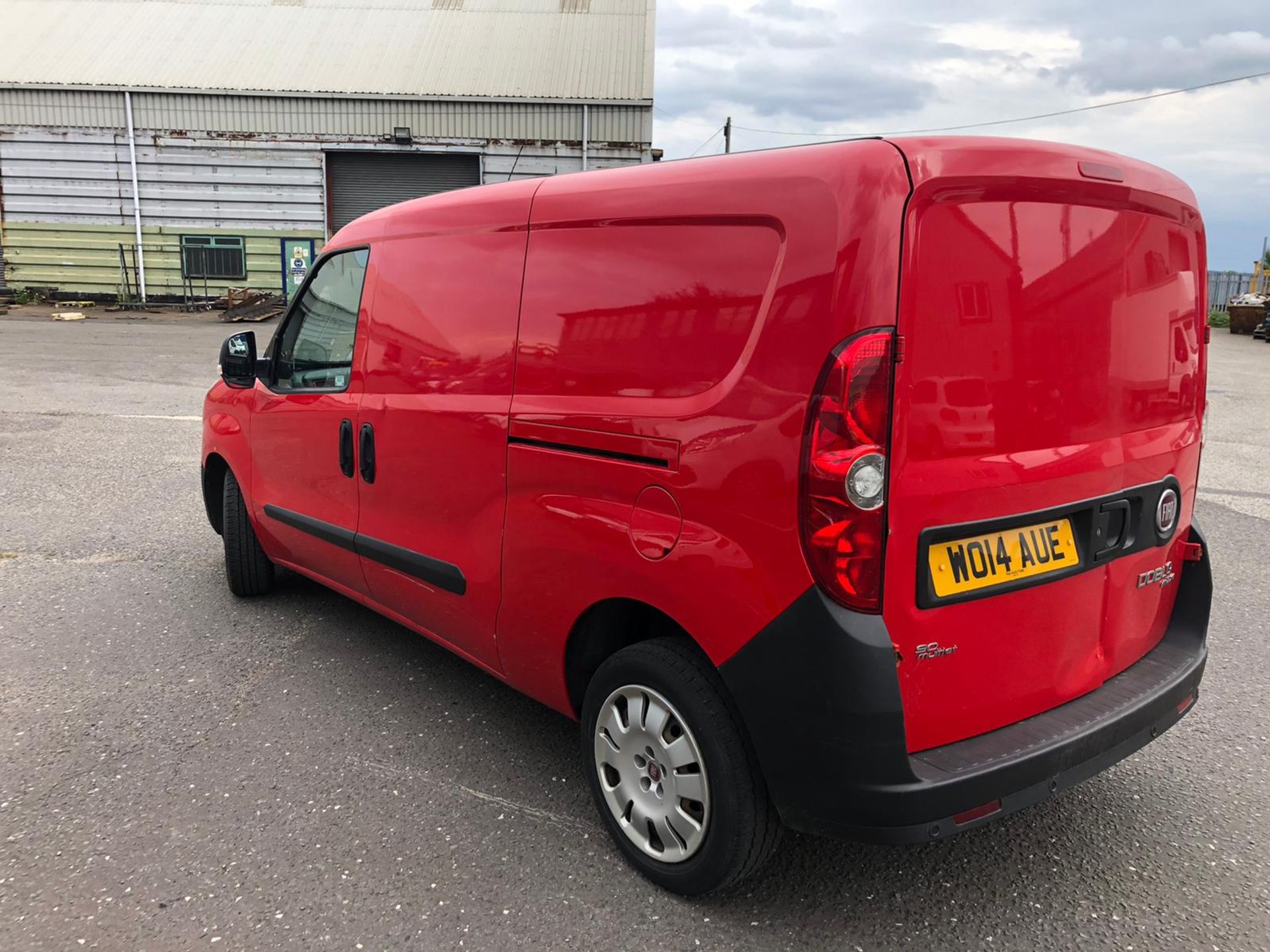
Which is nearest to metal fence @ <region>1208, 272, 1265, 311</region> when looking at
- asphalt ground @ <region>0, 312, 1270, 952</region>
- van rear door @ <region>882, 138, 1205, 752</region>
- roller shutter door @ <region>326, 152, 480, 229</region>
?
roller shutter door @ <region>326, 152, 480, 229</region>

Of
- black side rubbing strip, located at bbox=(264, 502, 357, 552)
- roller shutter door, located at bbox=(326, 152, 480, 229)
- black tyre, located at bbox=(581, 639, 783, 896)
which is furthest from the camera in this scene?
roller shutter door, located at bbox=(326, 152, 480, 229)

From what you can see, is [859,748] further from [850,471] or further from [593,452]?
[593,452]

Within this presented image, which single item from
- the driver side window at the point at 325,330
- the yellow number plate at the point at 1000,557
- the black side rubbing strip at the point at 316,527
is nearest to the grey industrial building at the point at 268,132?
the driver side window at the point at 325,330

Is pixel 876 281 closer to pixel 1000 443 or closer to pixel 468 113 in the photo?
pixel 1000 443

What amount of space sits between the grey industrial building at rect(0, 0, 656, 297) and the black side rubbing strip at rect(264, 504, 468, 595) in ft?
59.2

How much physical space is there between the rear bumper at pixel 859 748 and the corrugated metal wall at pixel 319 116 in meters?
20.2

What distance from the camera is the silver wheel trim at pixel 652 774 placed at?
2336mm

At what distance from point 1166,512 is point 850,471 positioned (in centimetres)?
122

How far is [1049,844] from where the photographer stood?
→ 8.80ft

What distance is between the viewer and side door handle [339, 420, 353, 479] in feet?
11.6

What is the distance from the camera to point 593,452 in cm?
248

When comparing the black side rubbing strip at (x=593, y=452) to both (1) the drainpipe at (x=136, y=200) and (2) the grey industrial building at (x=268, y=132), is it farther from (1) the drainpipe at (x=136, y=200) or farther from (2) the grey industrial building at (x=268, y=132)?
(1) the drainpipe at (x=136, y=200)

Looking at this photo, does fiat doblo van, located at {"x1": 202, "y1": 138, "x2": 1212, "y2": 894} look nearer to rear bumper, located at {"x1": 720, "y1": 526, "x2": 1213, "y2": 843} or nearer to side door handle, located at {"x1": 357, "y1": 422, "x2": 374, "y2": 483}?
rear bumper, located at {"x1": 720, "y1": 526, "x2": 1213, "y2": 843}

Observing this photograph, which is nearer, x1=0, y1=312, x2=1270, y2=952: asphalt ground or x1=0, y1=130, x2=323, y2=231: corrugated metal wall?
x1=0, y1=312, x2=1270, y2=952: asphalt ground
